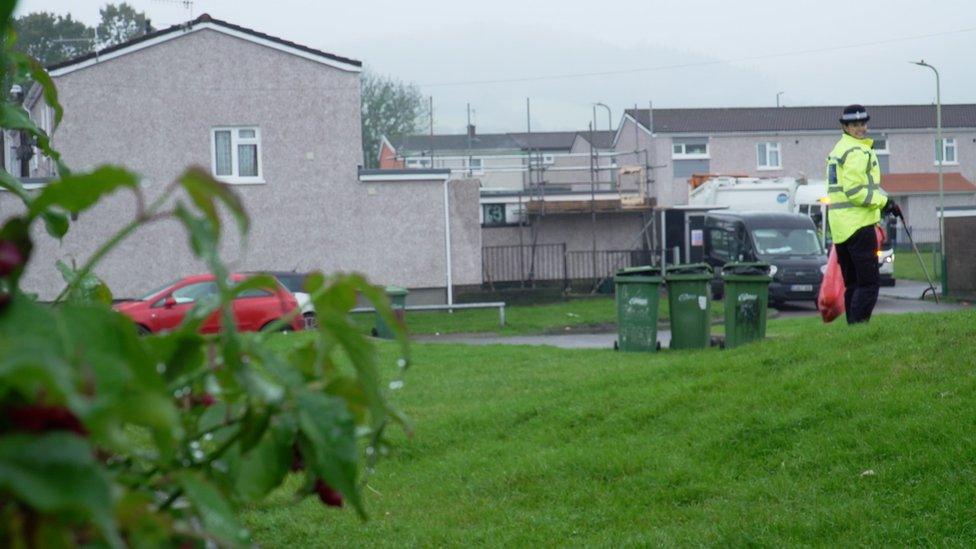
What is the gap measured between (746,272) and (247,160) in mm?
16618

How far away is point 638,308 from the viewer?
17.2 metres

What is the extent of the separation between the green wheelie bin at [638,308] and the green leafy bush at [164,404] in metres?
15.5

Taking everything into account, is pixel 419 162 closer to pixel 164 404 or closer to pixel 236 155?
pixel 236 155

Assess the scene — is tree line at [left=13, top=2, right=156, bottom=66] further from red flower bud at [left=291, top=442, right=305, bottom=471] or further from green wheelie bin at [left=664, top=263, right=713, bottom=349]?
red flower bud at [left=291, top=442, right=305, bottom=471]

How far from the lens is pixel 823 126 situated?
2421 inches

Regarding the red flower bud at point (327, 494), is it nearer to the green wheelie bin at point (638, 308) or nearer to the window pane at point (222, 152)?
the green wheelie bin at point (638, 308)

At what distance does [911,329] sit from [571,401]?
2567 millimetres

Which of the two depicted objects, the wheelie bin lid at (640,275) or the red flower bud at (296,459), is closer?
the red flower bud at (296,459)

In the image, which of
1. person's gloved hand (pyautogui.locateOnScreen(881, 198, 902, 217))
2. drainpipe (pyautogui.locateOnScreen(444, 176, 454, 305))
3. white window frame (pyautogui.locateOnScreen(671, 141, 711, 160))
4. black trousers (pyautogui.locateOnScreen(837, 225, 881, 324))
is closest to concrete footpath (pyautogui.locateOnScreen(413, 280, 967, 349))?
drainpipe (pyautogui.locateOnScreen(444, 176, 454, 305))

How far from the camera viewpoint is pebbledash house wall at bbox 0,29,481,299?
29.3 meters

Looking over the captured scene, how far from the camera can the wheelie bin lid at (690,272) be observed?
56.7ft

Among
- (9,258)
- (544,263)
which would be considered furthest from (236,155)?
(9,258)

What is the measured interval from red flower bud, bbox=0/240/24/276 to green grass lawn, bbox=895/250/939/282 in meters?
35.9

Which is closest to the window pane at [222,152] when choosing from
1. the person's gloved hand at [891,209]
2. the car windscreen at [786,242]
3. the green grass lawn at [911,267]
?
the car windscreen at [786,242]
